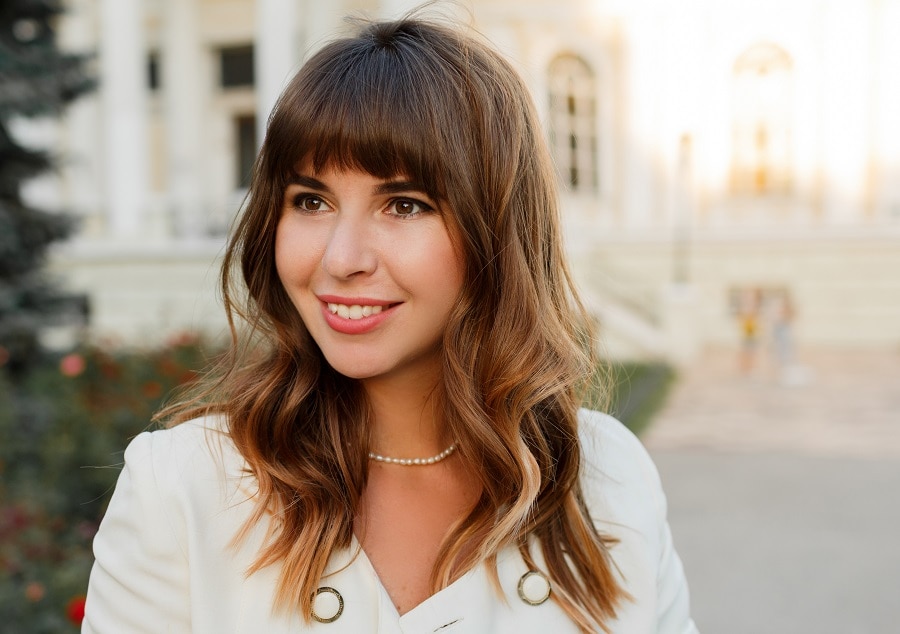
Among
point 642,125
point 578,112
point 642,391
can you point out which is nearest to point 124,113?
point 578,112

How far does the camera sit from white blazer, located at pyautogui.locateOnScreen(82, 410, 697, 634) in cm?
173

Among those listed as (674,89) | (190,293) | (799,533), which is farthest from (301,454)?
(674,89)

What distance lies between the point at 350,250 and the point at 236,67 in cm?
2094

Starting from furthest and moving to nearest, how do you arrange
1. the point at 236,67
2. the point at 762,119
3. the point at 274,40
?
the point at 236,67 → the point at 762,119 → the point at 274,40

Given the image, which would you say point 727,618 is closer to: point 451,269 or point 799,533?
point 799,533

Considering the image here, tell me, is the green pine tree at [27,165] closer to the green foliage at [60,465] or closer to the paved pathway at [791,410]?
the green foliage at [60,465]

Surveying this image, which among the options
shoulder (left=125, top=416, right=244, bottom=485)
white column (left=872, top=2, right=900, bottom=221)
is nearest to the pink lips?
shoulder (left=125, top=416, right=244, bottom=485)

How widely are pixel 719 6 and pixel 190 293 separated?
39.8ft

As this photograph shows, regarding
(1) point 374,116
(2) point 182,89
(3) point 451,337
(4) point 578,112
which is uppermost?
(2) point 182,89

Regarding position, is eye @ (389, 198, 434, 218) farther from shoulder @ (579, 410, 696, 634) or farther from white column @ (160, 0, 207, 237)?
white column @ (160, 0, 207, 237)

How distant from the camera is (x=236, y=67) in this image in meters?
21.5

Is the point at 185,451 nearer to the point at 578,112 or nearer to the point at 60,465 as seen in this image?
the point at 60,465

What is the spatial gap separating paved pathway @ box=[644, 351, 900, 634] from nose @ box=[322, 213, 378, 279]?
4.26 meters

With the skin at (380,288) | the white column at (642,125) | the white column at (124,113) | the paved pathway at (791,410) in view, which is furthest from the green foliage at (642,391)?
the white column at (124,113)
